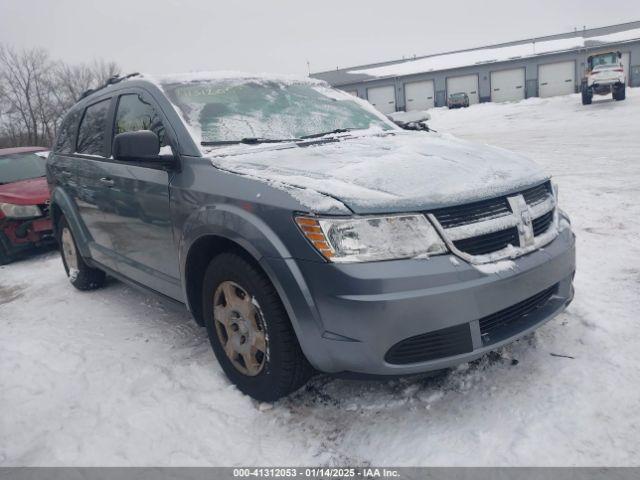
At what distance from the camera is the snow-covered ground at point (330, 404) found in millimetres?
2186

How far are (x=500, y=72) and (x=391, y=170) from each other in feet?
136

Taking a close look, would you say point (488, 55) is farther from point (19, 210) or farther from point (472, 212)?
point (472, 212)

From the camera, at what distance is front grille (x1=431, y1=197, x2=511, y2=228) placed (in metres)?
2.14

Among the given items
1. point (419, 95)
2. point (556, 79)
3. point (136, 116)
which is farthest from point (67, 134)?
point (419, 95)

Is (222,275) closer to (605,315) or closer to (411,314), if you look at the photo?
(411,314)

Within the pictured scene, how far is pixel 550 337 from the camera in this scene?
9.66 feet

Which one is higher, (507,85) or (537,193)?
(507,85)

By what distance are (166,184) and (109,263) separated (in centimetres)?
142

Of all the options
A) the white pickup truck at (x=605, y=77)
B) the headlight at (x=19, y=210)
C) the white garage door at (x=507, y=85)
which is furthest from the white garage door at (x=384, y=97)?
the headlight at (x=19, y=210)

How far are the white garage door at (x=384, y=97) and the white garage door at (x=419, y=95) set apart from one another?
1.11 meters

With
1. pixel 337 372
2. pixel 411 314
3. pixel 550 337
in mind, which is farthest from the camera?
pixel 550 337

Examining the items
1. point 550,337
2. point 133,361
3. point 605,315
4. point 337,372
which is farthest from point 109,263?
point 605,315

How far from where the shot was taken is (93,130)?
13.5ft

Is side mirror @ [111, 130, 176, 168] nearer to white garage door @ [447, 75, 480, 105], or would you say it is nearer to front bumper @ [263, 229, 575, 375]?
front bumper @ [263, 229, 575, 375]
